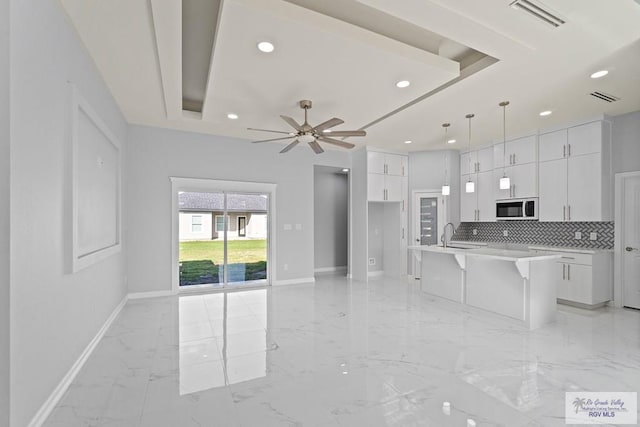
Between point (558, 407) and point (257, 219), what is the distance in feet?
17.2

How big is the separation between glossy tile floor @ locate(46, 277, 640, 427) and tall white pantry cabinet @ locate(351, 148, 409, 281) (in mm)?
2515

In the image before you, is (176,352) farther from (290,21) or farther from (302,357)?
(290,21)

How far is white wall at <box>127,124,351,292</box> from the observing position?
5188mm

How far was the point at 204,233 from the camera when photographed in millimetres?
5738

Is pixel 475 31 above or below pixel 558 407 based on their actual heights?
above

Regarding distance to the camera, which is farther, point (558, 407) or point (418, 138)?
point (418, 138)

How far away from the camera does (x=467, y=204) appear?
6.63 m

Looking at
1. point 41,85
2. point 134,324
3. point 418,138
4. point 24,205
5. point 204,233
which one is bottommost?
point 134,324

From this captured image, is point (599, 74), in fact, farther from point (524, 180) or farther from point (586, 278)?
point (586, 278)

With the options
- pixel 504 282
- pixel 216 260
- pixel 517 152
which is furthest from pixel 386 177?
pixel 216 260

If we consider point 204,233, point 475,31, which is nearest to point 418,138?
point 475,31

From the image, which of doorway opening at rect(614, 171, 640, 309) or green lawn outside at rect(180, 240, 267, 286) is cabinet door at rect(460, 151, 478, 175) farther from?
green lawn outside at rect(180, 240, 267, 286)

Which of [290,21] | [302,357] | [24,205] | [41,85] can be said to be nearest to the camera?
[24,205]

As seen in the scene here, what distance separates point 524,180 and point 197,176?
6191 millimetres
